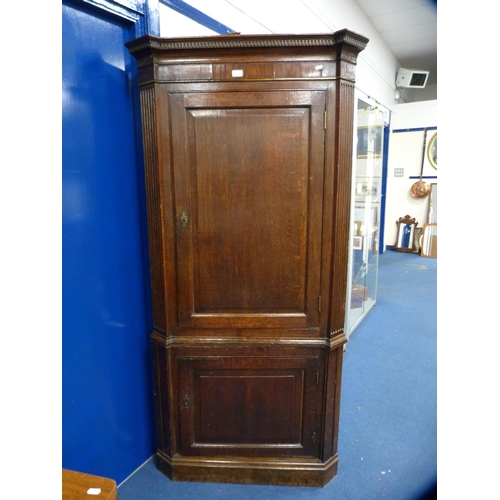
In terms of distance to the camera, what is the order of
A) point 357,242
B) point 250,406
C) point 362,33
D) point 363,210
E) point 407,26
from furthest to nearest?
1. point 407,26
2. point 362,33
3. point 363,210
4. point 357,242
5. point 250,406

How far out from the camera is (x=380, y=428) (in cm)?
202

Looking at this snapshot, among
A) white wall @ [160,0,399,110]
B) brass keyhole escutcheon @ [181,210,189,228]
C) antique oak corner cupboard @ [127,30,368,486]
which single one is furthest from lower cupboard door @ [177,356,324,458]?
white wall @ [160,0,399,110]

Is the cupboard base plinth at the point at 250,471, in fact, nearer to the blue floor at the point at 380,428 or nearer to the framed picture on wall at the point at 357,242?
the blue floor at the point at 380,428

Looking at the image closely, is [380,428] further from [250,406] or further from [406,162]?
[406,162]

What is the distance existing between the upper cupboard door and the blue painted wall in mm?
274

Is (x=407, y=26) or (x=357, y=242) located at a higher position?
(x=407, y=26)

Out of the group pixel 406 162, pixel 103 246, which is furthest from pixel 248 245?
pixel 406 162

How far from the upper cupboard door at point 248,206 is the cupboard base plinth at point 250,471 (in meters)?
0.67

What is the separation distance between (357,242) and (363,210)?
36 cm

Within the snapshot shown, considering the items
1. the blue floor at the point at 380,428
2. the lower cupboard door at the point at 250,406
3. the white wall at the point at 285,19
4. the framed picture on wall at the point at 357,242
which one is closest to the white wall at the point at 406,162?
the white wall at the point at 285,19

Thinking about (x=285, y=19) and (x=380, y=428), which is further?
(x=285, y=19)
